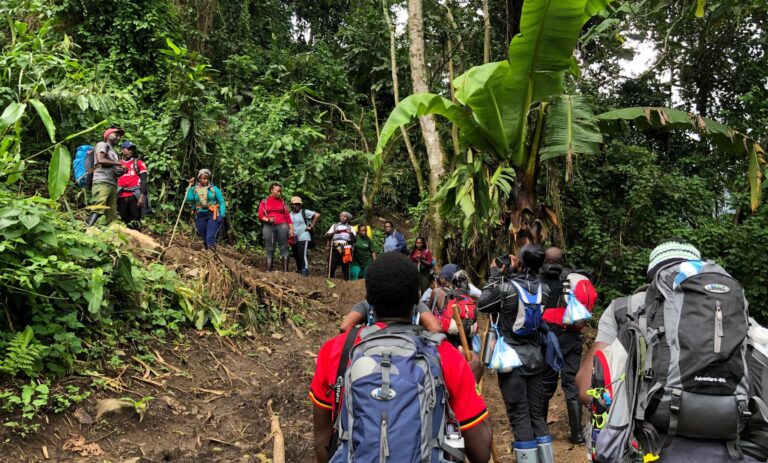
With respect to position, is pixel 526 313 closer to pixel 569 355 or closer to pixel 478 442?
pixel 569 355

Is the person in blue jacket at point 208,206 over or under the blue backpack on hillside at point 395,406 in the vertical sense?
over

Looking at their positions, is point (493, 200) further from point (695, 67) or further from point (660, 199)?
point (695, 67)

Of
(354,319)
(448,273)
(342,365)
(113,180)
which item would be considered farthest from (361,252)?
(342,365)

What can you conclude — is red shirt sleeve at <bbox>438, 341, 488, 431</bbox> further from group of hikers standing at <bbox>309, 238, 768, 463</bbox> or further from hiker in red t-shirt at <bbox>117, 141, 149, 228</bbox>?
hiker in red t-shirt at <bbox>117, 141, 149, 228</bbox>

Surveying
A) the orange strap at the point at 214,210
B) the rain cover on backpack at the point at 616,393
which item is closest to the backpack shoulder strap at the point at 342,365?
the rain cover on backpack at the point at 616,393

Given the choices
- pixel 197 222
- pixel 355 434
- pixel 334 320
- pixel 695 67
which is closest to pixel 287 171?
pixel 197 222

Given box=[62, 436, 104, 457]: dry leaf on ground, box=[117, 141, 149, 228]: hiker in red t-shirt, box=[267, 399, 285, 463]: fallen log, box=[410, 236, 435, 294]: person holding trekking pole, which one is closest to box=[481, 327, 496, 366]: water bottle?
box=[267, 399, 285, 463]: fallen log

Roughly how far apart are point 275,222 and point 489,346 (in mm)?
6788

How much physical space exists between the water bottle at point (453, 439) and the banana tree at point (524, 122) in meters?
5.19

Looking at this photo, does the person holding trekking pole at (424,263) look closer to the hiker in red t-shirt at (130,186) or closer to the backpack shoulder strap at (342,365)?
the hiker in red t-shirt at (130,186)

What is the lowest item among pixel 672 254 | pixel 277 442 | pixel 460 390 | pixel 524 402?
pixel 277 442

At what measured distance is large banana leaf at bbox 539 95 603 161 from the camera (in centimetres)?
723

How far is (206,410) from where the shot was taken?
5477 mm

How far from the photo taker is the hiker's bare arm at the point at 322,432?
8.11 feet
